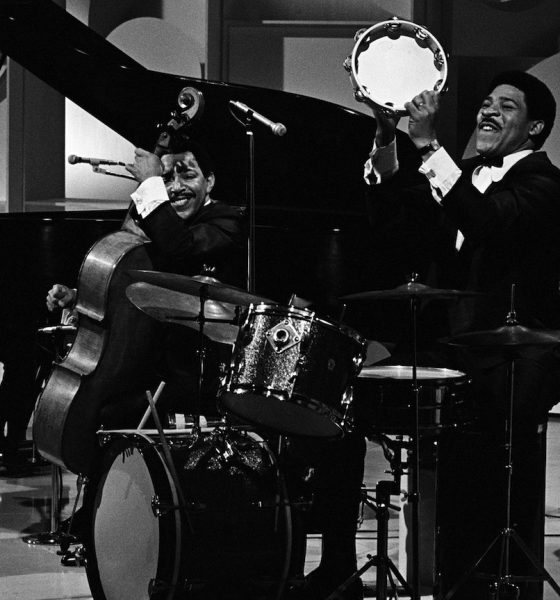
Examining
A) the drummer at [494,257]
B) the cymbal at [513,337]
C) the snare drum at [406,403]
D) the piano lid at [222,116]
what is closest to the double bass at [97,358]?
the drummer at [494,257]

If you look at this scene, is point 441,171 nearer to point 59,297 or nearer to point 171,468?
point 171,468

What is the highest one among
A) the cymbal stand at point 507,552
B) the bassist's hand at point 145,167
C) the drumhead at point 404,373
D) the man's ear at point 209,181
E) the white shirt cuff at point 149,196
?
the bassist's hand at point 145,167

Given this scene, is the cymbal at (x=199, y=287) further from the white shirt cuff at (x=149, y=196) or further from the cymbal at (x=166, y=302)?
the white shirt cuff at (x=149, y=196)

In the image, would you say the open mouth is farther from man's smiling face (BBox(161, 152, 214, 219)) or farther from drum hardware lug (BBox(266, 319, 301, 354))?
man's smiling face (BBox(161, 152, 214, 219))

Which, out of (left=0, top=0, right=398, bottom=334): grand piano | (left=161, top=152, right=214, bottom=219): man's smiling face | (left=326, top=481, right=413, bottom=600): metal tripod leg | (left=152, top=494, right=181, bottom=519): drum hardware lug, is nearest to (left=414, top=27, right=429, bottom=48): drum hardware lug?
(left=161, top=152, right=214, bottom=219): man's smiling face

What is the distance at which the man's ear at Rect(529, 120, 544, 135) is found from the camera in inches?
132

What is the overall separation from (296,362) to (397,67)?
94 cm

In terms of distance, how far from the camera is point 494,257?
10.6 ft

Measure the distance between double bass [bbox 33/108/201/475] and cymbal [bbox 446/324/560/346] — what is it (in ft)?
4.26

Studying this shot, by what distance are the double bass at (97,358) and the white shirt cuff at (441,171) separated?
38.3 inches

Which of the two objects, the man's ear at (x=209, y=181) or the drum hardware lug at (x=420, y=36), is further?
the man's ear at (x=209, y=181)

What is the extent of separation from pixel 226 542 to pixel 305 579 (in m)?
0.30

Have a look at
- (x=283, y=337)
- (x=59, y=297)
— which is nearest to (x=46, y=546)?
(x=59, y=297)

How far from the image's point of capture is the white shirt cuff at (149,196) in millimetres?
3619
